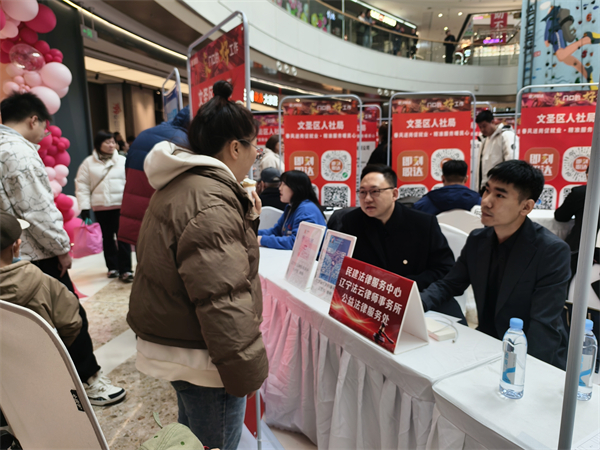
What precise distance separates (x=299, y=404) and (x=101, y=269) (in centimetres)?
334

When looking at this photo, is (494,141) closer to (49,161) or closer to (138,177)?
(138,177)

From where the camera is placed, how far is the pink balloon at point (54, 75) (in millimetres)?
3668

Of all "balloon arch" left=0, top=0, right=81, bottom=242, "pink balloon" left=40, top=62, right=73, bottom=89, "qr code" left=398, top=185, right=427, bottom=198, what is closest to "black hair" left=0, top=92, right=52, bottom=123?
"balloon arch" left=0, top=0, right=81, bottom=242

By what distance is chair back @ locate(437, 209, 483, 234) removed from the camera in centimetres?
277

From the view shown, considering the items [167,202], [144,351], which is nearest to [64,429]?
[144,351]

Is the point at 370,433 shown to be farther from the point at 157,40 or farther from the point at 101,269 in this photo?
the point at 157,40

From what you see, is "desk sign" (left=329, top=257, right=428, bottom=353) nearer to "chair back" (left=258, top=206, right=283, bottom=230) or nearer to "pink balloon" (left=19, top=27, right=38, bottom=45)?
"chair back" (left=258, top=206, right=283, bottom=230)

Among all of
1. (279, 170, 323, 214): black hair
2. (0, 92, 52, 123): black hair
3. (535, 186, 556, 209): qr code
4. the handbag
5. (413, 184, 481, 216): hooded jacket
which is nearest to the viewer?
(0, 92, 52, 123): black hair

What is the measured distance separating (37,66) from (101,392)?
308cm

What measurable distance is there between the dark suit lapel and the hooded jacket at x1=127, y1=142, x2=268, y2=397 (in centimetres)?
91

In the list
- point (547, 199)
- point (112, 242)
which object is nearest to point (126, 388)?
point (112, 242)

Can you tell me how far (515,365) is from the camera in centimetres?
98

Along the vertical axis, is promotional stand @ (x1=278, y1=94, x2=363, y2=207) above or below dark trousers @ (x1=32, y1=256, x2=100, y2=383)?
above

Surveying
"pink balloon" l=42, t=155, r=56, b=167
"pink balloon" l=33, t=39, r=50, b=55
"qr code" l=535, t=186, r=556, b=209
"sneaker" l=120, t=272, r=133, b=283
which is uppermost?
"pink balloon" l=33, t=39, r=50, b=55
